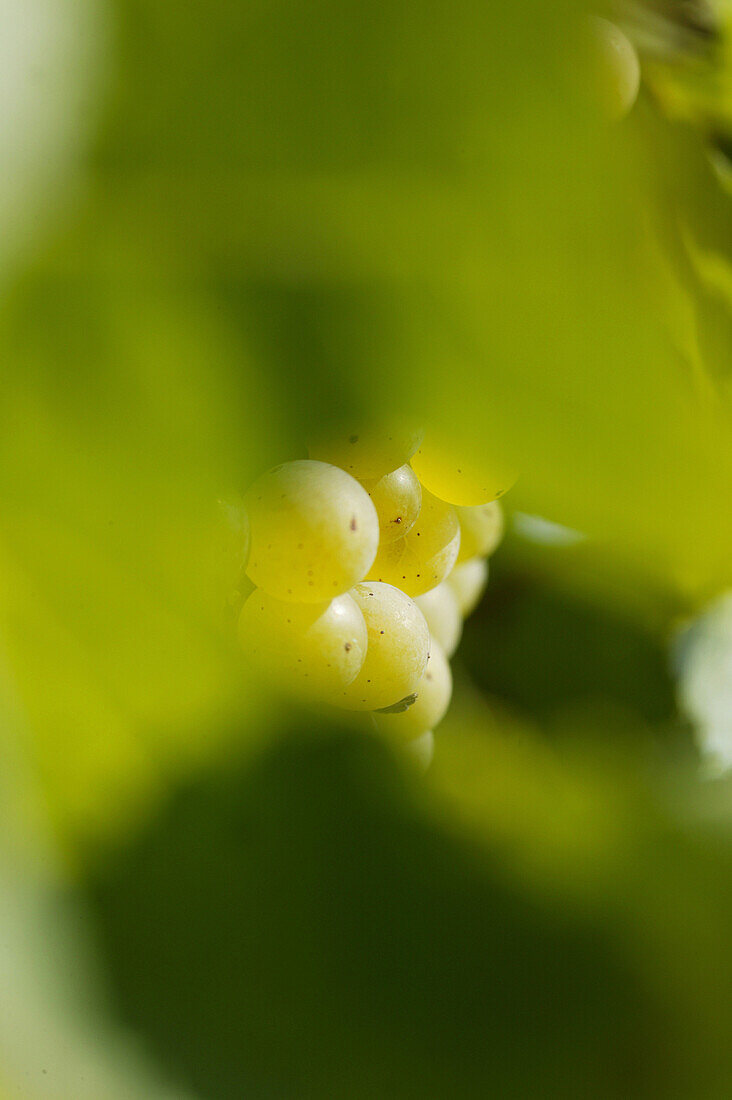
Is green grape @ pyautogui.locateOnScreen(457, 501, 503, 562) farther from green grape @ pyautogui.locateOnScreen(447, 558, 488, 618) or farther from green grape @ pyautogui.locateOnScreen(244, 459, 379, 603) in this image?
green grape @ pyautogui.locateOnScreen(244, 459, 379, 603)

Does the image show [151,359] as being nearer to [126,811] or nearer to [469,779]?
[126,811]

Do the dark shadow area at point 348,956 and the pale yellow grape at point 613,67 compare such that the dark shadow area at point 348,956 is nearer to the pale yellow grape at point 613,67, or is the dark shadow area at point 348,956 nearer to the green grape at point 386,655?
the green grape at point 386,655

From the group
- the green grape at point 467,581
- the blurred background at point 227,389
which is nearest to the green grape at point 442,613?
the green grape at point 467,581

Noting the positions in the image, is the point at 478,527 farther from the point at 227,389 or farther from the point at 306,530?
the point at 227,389

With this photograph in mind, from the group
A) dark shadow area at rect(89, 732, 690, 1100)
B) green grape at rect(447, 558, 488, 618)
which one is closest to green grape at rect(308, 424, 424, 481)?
dark shadow area at rect(89, 732, 690, 1100)

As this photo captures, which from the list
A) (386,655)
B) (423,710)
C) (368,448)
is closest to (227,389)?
(368,448)

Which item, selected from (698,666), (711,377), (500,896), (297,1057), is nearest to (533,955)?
(500,896)
